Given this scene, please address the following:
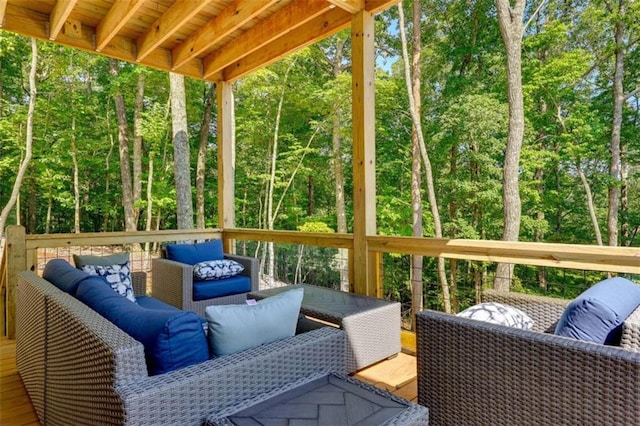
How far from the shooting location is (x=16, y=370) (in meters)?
2.61

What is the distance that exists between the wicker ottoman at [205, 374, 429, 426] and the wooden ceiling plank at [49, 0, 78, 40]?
316 centimetres

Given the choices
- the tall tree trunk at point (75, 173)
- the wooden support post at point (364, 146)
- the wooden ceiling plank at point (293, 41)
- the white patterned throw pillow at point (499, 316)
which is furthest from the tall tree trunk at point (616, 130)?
the tall tree trunk at point (75, 173)

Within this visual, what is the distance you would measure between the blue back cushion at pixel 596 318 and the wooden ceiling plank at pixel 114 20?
3402mm

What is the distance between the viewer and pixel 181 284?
11.0ft

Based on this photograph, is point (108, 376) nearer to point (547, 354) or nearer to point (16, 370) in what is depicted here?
point (547, 354)

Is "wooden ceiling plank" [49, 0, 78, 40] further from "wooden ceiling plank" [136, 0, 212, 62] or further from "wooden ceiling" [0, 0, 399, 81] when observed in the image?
"wooden ceiling plank" [136, 0, 212, 62]

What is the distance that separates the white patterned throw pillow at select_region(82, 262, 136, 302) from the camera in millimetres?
2715

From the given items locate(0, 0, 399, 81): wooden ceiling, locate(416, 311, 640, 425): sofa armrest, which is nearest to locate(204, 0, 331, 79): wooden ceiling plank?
locate(0, 0, 399, 81): wooden ceiling

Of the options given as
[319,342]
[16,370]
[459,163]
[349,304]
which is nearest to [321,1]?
[349,304]

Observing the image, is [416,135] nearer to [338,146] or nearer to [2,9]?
[338,146]

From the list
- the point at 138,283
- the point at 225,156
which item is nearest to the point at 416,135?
the point at 225,156

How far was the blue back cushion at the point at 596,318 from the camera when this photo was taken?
143 centimetres

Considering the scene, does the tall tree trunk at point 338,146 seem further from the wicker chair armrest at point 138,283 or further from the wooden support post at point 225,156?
the wicker chair armrest at point 138,283

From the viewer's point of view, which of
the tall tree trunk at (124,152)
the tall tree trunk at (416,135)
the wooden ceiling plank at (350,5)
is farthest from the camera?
the tall tree trunk at (124,152)
